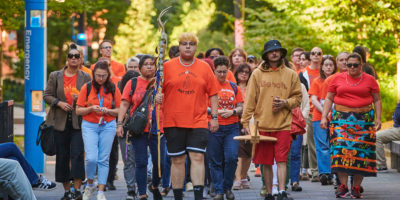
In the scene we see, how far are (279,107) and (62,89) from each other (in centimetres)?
297

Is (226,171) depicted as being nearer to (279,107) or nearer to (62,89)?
(279,107)

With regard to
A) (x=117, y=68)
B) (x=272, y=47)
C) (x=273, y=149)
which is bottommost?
(x=273, y=149)

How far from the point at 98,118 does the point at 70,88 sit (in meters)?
0.77

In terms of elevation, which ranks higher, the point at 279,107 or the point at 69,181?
the point at 279,107

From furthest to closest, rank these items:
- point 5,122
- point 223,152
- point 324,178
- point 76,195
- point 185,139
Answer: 1. point 324,178
2. point 5,122
3. point 223,152
4. point 76,195
5. point 185,139

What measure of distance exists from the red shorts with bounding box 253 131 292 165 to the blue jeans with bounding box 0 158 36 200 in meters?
3.06

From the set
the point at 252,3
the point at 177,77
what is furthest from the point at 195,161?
the point at 252,3

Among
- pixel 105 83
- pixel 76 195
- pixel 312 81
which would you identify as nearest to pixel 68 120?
pixel 105 83

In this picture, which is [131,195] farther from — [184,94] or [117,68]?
[117,68]

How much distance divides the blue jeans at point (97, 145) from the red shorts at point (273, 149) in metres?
1.92

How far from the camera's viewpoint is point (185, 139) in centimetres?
923

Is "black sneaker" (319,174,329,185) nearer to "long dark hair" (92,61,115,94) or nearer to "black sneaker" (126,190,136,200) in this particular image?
"black sneaker" (126,190,136,200)

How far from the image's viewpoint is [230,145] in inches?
425

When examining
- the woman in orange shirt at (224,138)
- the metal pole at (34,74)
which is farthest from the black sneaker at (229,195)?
the metal pole at (34,74)
